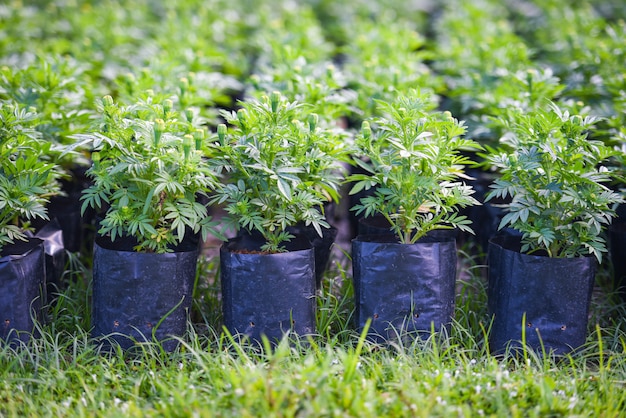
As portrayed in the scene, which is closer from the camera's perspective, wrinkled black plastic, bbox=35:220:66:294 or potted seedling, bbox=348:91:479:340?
potted seedling, bbox=348:91:479:340

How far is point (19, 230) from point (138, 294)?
2.05 feet

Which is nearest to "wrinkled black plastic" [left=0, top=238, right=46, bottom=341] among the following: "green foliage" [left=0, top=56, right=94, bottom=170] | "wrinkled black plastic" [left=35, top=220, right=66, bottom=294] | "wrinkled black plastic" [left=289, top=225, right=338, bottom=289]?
"wrinkled black plastic" [left=35, top=220, right=66, bottom=294]

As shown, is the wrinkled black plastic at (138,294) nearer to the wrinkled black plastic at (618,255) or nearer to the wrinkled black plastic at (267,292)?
the wrinkled black plastic at (267,292)

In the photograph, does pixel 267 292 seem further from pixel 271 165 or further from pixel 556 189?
pixel 556 189

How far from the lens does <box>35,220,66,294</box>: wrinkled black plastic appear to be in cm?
303

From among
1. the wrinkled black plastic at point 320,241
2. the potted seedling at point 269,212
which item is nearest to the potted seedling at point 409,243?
the potted seedling at point 269,212

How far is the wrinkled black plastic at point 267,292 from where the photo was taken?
8.53 feet

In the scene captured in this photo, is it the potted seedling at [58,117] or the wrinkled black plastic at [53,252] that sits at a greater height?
the potted seedling at [58,117]

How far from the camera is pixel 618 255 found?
10.0 ft

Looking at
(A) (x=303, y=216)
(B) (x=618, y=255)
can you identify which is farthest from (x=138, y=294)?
(B) (x=618, y=255)

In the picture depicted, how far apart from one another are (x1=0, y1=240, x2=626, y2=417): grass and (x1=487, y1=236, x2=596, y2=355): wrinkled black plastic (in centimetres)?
8

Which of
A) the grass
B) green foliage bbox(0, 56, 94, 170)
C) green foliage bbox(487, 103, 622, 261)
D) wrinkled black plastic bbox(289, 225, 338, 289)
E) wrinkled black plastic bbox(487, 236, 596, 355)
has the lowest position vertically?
the grass

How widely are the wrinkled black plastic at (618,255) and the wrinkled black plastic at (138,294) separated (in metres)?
2.04

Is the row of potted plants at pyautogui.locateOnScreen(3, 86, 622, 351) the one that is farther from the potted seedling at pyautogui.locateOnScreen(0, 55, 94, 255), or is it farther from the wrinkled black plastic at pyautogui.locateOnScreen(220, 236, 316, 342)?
the potted seedling at pyautogui.locateOnScreen(0, 55, 94, 255)
